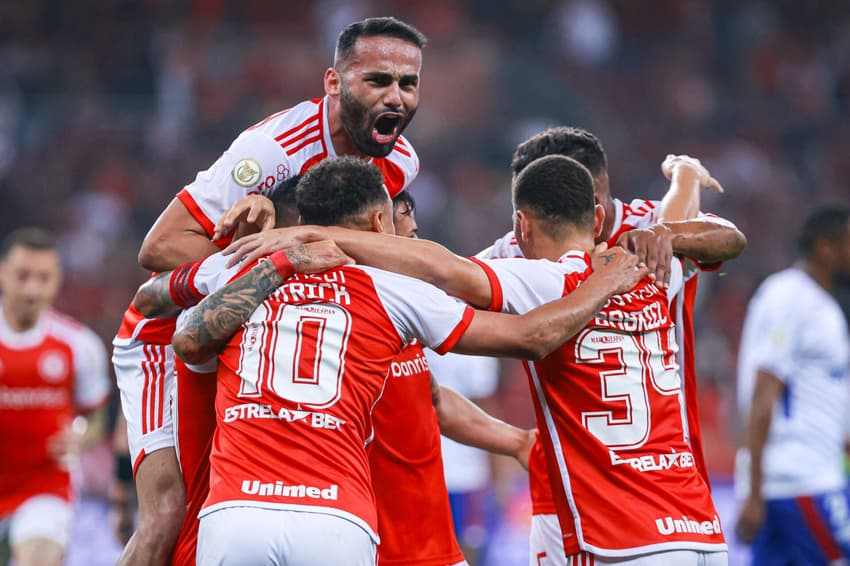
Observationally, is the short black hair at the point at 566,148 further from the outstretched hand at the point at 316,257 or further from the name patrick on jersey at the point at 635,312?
the outstretched hand at the point at 316,257

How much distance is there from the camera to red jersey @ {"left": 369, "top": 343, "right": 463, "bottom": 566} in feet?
13.8

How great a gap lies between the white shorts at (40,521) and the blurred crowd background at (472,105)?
434cm

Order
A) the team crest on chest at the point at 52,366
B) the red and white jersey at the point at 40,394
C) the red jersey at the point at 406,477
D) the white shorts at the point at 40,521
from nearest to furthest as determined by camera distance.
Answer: the red jersey at the point at 406,477
the white shorts at the point at 40,521
the red and white jersey at the point at 40,394
the team crest on chest at the point at 52,366

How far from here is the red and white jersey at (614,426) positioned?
363 centimetres

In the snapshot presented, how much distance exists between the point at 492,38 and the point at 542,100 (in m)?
1.50

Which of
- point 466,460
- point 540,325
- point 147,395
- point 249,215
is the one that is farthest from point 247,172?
point 466,460

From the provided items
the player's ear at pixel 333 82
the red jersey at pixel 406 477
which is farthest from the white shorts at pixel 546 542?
the player's ear at pixel 333 82

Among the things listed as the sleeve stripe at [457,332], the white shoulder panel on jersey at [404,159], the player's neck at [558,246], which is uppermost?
the white shoulder panel on jersey at [404,159]

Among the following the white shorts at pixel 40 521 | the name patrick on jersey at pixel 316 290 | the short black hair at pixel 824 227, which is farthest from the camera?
the white shorts at pixel 40 521

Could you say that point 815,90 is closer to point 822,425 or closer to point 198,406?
A: point 822,425

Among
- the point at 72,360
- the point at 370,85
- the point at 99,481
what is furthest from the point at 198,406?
the point at 99,481

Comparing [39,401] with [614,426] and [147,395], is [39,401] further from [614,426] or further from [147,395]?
[614,426]

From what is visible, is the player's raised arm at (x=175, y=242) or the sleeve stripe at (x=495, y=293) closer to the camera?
the sleeve stripe at (x=495, y=293)

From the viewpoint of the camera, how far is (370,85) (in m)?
4.56
